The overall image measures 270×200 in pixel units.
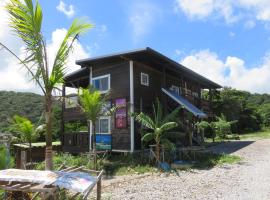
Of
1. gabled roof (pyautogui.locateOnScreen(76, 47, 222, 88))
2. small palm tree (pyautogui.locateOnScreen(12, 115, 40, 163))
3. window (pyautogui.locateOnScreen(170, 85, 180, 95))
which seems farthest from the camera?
window (pyautogui.locateOnScreen(170, 85, 180, 95))

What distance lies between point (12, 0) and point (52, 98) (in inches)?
66.5

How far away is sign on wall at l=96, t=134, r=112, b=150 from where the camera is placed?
17763 millimetres

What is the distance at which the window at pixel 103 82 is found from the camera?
→ 733 inches

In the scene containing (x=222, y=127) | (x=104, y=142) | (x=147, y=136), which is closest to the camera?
(x=147, y=136)

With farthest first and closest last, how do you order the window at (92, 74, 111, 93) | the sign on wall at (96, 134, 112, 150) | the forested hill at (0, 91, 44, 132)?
1. the forested hill at (0, 91, 44, 132)
2. the window at (92, 74, 111, 93)
3. the sign on wall at (96, 134, 112, 150)

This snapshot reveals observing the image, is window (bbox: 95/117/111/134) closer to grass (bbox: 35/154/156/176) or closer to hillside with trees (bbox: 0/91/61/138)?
grass (bbox: 35/154/156/176)

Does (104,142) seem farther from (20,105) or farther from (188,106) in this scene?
(20,105)

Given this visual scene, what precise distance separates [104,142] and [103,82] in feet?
12.4

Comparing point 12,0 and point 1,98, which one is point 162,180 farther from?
point 1,98

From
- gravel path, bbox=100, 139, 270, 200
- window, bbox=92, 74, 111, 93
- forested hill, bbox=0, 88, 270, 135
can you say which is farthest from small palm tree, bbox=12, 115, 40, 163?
forested hill, bbox=0, 88, 270, 135

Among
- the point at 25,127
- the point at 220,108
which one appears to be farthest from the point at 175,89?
the point at 220,108

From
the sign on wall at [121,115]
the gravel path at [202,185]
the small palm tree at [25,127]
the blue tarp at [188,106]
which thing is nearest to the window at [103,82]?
the sign on wall at [121,115]

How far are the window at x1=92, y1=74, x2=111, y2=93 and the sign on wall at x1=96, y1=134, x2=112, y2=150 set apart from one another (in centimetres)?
277

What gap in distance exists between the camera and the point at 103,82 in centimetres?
1902
